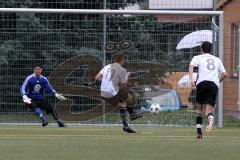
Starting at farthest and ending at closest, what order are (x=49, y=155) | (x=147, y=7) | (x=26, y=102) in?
1. (x=147, y=7)
2. (x=26, y=102)
3. (x=49, y=155)

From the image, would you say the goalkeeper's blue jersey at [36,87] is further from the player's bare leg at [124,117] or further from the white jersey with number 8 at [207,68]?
the white jersey with number 8 at [207,68]

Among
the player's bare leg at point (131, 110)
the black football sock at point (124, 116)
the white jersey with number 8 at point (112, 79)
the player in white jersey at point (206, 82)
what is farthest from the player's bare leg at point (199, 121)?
the player's bare leg at point (131, 110)

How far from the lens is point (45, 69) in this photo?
21.4 metres

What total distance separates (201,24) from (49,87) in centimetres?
437

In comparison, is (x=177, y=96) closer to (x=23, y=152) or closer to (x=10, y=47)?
(x=10, y=47)

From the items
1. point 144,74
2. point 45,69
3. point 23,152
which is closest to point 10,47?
point 45,69

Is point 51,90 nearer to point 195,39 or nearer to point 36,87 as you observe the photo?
point 36,87

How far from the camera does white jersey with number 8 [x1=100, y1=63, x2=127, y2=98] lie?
1803 centimetres

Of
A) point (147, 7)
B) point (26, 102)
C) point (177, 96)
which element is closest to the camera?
point (26, 102)

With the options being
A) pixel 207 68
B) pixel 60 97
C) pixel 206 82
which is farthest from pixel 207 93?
pixel 60 97

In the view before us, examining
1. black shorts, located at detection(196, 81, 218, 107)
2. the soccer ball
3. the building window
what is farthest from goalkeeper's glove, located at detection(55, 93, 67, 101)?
black shorts, located at detection(196, 81, 218, 107)

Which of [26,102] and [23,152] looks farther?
[26,102]

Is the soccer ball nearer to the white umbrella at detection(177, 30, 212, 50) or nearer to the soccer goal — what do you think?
the soccer goal

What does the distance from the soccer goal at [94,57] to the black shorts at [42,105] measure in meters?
0.88
